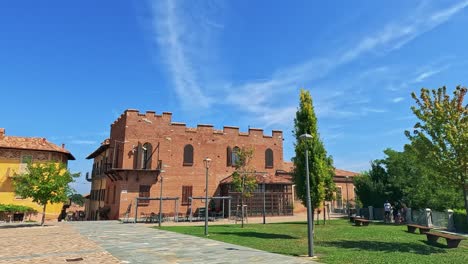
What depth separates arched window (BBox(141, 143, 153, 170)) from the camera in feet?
105

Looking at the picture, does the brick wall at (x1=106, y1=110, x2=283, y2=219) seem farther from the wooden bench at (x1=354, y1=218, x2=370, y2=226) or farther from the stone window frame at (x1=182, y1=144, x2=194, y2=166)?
the wooden bench at (x1=354, y1=218, x2=370, y2=226)

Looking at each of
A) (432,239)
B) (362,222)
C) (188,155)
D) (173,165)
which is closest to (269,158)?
(188,155)

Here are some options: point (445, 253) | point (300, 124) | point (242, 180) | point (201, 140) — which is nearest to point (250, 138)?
point (201, 140)

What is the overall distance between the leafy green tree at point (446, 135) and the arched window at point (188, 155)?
947 inches

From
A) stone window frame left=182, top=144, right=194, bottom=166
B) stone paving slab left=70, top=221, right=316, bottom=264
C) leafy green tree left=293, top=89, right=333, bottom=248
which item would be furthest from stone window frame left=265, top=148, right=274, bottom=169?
stone paving slab left=70, top=221, right=316, bottom=264

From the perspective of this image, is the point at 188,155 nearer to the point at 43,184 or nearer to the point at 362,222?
the point at 43,184

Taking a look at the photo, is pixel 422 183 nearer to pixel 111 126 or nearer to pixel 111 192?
pixel 111 192

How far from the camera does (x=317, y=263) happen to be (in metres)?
8.77

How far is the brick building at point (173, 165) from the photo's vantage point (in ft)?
104

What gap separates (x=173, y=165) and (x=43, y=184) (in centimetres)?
1214

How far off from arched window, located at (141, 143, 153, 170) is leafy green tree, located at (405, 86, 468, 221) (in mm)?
24878

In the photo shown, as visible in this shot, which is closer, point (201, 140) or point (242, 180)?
point (242, 180)

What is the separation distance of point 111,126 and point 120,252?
29.8 metres

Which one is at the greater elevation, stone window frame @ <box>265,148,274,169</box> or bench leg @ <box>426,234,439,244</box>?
stone window frame @ <box>265,148,274,169</box>
